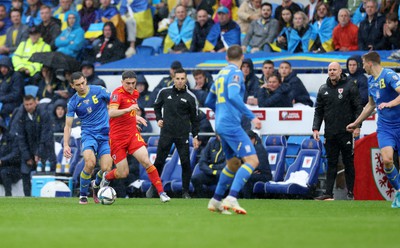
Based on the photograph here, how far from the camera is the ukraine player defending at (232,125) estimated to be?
14.4 m

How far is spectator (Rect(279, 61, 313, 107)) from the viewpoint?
74.9 ft

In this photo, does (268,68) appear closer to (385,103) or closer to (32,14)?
(385,103)

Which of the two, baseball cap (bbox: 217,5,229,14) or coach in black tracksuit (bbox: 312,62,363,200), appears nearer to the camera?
coach in black tracksuit (bbox: 312,62,363,200)

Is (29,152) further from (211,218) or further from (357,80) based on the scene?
(211,218)

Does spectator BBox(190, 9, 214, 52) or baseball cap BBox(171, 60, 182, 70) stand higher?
spectator BBox(190, 9, 214, 52)

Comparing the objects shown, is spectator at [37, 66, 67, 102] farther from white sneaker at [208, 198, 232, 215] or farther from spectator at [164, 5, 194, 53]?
white sneaker at [208, 198, 232, 215]

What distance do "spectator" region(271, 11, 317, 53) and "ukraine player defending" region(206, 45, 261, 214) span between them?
33.5ft

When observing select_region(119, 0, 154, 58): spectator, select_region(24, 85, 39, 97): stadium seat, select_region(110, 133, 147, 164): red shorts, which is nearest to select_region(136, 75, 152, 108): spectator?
select_region(119, 0, 154, 58): spectator

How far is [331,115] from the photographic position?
2017cm

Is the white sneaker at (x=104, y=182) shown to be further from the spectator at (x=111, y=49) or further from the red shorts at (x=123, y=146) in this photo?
the spectator at (x=111, y=49)

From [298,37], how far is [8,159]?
25.3 ft

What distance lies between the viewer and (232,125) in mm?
14625

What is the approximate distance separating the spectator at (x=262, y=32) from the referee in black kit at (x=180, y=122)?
462 cm

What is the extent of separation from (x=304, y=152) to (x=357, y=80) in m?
1.86
